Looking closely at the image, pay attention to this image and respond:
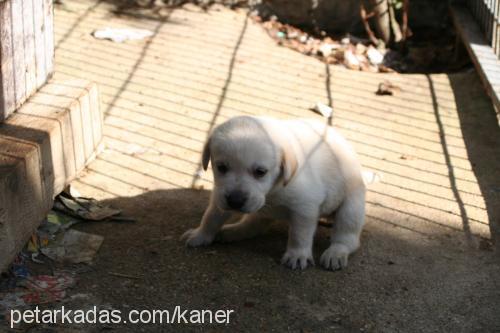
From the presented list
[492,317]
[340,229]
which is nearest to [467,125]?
[340,229]

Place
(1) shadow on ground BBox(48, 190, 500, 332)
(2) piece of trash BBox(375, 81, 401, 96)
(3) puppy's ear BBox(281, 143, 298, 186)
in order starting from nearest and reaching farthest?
(1) shadow on ground BBox(48, 190, 500, 332), (3) puppy's ear BBox(281, 143, 298, 186), (2) piece of trash BBox(375, 81, 401, 96)

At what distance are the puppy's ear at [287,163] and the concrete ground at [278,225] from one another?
55 cm

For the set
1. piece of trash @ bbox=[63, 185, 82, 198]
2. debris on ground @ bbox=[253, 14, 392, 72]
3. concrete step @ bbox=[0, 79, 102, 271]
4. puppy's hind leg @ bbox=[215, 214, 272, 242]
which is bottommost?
debris on ground @ bbox=[253, 14, 392, 72]

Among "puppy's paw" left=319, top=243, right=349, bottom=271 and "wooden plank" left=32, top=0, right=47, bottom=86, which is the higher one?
"wooden plank" left=32, top=0, right=47, bottom=86

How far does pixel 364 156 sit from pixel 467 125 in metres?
1.19

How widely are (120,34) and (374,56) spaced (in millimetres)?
2874

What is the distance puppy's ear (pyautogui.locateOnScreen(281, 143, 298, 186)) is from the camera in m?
4.11

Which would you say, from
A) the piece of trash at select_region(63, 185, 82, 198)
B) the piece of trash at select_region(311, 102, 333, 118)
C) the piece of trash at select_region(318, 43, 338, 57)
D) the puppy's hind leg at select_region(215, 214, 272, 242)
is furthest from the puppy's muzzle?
the piece of trash at select_region(318, 43, 338, 57)

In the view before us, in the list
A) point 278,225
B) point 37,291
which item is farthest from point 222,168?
point 37,291

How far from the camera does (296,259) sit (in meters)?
4.34

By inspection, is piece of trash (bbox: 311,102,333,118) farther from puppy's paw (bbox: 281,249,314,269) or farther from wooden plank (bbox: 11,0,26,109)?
wooden plank (bbox: 11,0,26,109)

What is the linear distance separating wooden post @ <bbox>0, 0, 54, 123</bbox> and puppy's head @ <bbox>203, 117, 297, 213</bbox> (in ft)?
4.48

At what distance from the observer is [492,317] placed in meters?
3.97

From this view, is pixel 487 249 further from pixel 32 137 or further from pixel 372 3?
pixel 372 3
